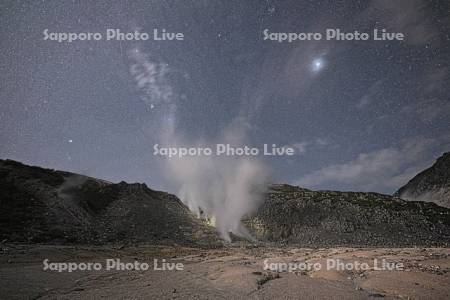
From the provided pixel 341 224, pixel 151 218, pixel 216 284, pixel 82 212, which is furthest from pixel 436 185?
pixel 216 284

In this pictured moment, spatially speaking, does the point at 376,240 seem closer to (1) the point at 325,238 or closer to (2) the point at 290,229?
(1) the point at 325,238

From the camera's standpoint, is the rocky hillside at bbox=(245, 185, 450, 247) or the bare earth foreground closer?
the bare earth foreground

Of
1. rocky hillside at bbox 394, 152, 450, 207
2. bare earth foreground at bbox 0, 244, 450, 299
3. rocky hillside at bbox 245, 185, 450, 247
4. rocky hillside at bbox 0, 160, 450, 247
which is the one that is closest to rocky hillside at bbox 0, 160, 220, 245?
rocky hillside at bbox 0, 160, 450, 247

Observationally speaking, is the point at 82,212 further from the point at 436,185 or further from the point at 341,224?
the point at 436,185

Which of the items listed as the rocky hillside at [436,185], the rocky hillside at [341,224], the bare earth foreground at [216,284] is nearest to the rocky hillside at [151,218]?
the rocky hillside at [341,224]

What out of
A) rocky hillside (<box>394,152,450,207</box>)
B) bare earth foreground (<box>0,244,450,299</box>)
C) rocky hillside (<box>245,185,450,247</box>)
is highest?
rocky hillside (<box>394,152,450,207</box>)

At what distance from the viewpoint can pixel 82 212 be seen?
42344mm

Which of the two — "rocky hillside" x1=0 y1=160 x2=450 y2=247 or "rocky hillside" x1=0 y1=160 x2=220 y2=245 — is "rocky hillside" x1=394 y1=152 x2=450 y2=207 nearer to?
"rocky hillside" x1=0 y1=160 x2=450 y2=247

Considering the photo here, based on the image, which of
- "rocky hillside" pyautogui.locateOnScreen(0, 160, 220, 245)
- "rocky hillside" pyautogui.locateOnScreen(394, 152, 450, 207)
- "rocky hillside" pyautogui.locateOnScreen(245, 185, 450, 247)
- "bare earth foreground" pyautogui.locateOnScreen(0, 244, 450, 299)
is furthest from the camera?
"rocky hillside" pyautogui.locateOnScreen(394, 152, 450, 207)

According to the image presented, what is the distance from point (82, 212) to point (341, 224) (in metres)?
49.1

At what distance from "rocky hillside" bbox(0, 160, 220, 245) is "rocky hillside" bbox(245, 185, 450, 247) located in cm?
2016

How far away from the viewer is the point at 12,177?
44250 millimetres

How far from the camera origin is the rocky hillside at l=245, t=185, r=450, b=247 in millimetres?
52438

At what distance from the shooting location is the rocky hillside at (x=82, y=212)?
3269cm
